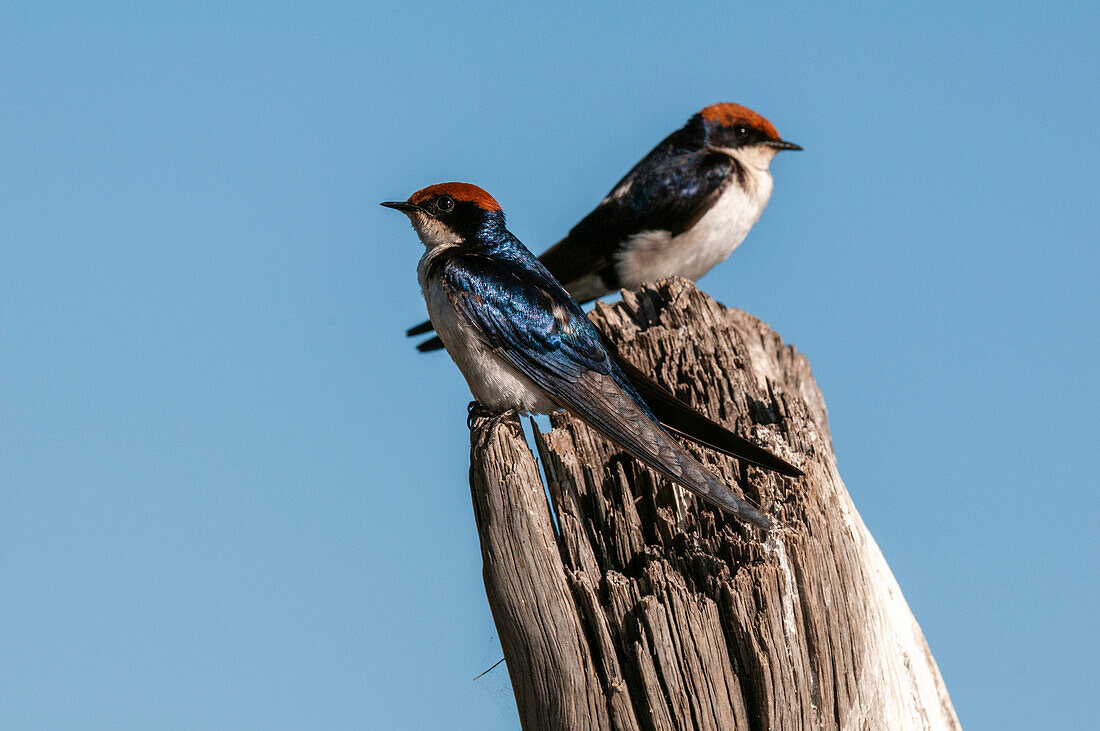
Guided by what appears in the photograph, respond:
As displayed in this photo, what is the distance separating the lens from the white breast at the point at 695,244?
336 inches

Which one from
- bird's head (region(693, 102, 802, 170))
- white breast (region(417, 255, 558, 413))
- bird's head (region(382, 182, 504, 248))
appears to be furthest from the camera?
bird's head (region(693, 102, 802, 170))

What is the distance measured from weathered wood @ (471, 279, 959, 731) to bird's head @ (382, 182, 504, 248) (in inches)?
→ 42.1

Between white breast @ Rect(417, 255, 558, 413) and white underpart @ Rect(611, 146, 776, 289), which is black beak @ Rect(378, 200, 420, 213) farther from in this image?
white underpart @ Rect(611, 146, 776, 289)

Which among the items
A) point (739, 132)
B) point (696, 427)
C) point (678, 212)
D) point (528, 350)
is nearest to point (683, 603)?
point (696, 427)

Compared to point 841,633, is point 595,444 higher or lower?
higher

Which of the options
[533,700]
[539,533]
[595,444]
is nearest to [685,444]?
[595,444]

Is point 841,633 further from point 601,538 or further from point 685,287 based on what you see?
point 685,287

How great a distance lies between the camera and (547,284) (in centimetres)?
531

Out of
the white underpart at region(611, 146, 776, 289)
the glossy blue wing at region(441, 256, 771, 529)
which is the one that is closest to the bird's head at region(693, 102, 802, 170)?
the white underpart at region(611, 146, 776, 289)

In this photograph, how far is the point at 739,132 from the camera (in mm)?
9047

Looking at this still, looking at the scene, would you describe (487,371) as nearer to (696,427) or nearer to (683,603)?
(696,427)

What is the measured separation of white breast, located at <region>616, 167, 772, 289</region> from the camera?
852 cm

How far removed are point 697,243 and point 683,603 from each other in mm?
4864

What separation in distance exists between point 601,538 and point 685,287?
2.67 meters
